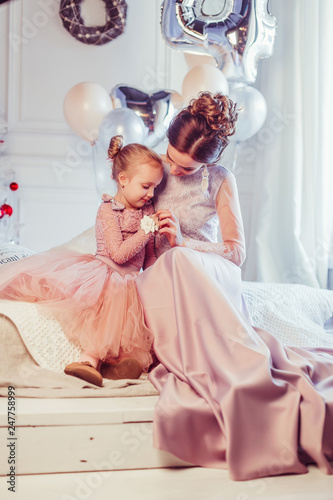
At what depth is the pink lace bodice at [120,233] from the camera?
208 cm

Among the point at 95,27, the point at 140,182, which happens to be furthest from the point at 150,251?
the point at 95,27

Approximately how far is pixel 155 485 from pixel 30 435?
14.2 inches

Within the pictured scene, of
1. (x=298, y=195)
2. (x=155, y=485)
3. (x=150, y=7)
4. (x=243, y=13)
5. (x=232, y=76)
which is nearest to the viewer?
(x=155, y=485)

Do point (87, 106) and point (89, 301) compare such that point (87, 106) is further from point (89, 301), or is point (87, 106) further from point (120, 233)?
point (89, 301)

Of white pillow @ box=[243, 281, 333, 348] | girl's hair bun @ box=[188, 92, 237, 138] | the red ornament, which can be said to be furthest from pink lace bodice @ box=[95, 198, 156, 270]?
the red ornament

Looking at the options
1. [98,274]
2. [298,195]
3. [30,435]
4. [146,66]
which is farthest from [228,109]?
[146,66]

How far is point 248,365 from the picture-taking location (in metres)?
1.66

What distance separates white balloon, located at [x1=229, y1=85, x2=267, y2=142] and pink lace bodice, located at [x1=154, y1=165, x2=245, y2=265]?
1.48 m

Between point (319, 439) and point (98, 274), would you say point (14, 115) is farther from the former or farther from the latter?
point (319, 439)

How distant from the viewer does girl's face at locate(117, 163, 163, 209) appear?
2123mm

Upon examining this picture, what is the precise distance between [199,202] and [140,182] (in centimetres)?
28

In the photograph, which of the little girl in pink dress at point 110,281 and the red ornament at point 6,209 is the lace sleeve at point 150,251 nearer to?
the little girl in pink dress at point 110,281

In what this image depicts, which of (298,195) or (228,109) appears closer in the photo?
(228,109)

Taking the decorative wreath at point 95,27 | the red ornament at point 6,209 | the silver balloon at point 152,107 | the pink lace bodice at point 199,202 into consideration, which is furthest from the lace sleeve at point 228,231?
the decorative wreath at point 95,27
